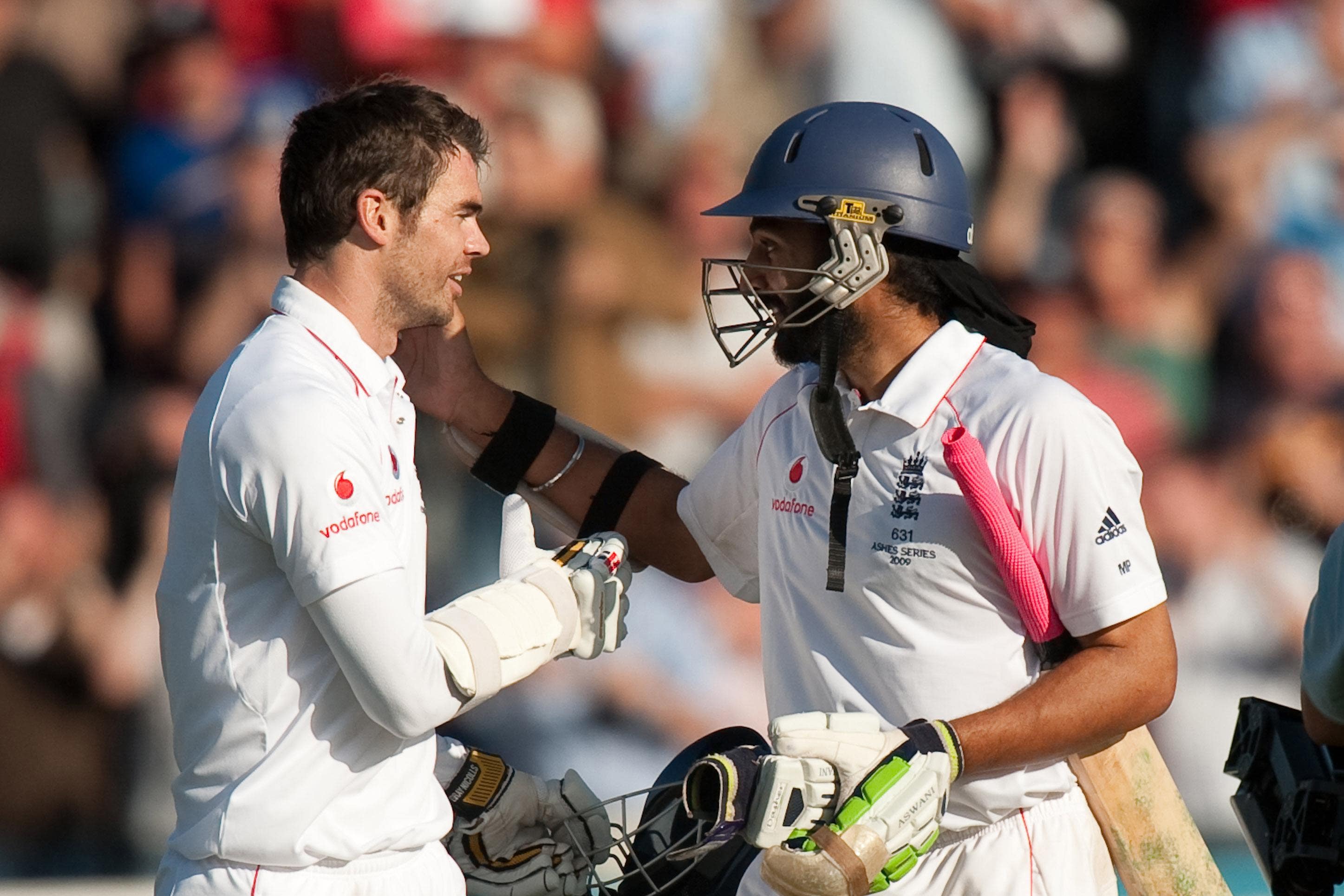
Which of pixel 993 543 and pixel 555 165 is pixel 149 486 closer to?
pixel 555 165

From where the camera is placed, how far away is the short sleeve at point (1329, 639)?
2771 mm

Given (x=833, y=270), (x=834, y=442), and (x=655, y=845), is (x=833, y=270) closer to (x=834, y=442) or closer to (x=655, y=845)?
(x=834, y=442)

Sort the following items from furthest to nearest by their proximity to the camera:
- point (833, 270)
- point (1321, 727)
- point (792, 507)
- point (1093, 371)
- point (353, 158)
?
point (1093, 371) < point (792, 507) < point (833, 270) < point (1321, 727) < point (353, 158)

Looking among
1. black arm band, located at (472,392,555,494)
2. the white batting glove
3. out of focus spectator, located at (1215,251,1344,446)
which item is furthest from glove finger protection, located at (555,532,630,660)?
out of focus spectator, located at (1215,251,1344,446)

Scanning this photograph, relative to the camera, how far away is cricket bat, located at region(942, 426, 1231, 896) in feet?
9.43

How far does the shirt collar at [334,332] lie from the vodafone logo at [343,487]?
27 cm

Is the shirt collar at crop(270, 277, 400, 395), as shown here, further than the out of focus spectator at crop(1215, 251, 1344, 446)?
No

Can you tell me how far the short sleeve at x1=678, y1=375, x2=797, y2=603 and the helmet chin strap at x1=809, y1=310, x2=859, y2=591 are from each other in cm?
24

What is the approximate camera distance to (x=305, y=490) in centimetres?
252

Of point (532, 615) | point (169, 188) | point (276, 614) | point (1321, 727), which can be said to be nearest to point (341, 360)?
point (276, 614)

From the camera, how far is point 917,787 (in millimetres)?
2680

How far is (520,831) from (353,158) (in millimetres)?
1446

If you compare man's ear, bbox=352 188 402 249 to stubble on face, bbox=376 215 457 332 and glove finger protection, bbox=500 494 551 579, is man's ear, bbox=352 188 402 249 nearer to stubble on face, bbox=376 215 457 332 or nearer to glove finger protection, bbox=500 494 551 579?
stubble on face, bbox=376 215 457 332

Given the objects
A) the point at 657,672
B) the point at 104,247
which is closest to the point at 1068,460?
the point at 657,672
